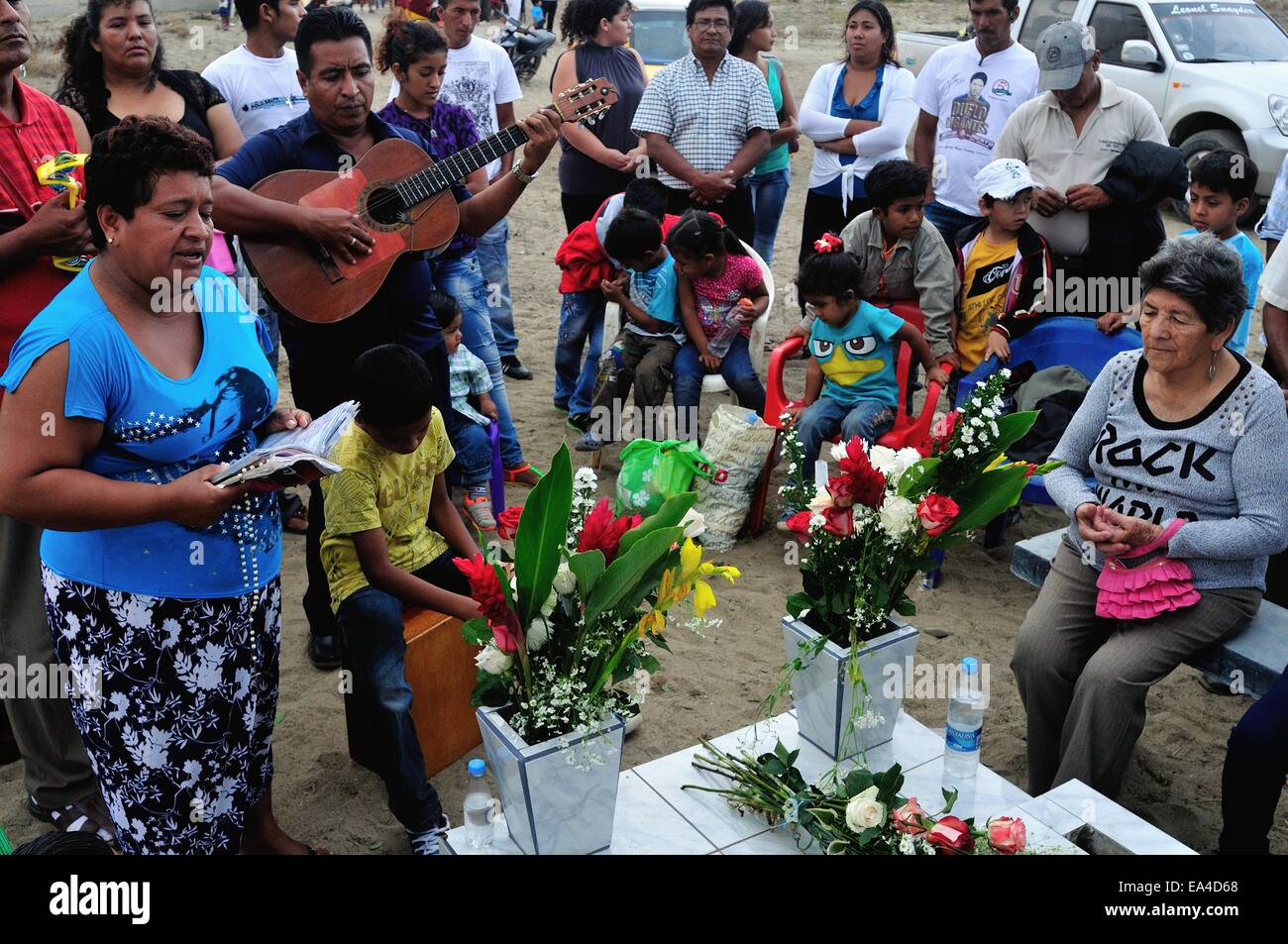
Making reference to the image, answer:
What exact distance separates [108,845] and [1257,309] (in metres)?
8.04

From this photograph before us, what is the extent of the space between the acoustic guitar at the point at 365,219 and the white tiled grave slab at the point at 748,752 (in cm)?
197

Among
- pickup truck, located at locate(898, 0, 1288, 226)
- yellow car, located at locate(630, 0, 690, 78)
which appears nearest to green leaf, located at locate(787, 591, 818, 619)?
pickup truck, located at locate(898, 0, 1288, 226)

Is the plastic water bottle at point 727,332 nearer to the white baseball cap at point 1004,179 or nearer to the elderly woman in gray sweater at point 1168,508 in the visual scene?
the white baseball cap at point 1004,179

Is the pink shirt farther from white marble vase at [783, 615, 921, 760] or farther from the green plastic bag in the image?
white marble vase at [783, 615, 921, 760]

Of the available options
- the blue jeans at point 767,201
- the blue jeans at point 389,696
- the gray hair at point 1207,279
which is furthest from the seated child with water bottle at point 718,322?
the blue jeans at point 389,696

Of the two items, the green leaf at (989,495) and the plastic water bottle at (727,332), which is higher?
the green leaf at (989,495)

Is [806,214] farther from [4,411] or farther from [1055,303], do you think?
[4,411]

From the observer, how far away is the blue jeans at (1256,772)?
297cm

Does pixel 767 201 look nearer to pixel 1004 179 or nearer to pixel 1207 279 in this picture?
pixel 1004 179

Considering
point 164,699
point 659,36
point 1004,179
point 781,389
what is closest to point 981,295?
point 1004,179

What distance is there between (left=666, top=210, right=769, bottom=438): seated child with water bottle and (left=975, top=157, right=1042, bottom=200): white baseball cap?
1.12 m

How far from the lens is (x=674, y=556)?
229 cm

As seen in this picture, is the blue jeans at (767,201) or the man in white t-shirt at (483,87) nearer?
the man in white t-shirt at (483,87)
